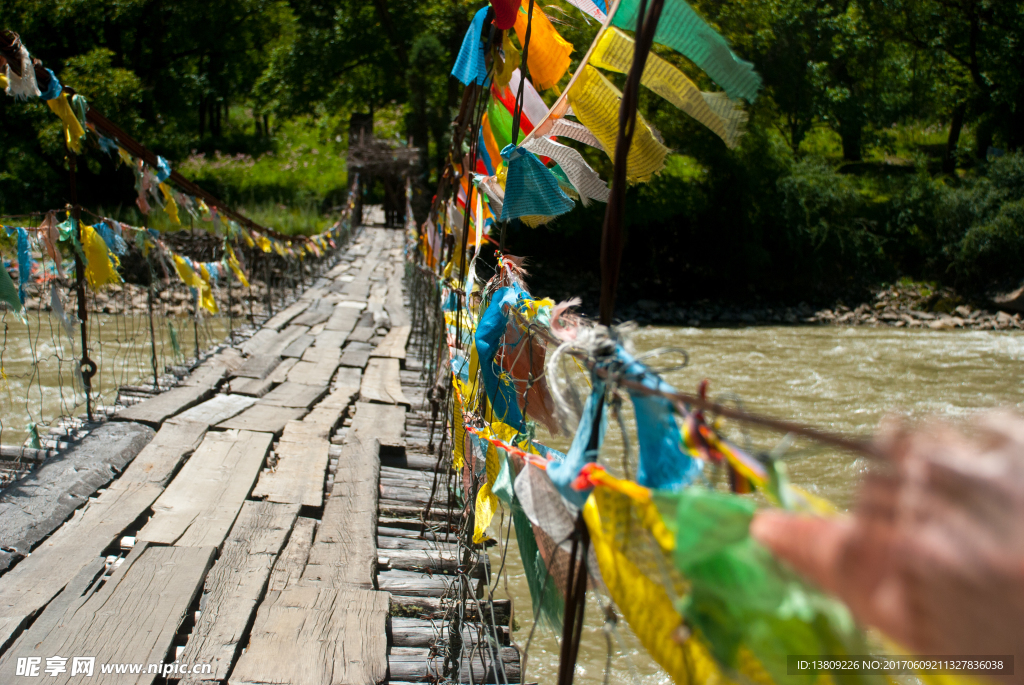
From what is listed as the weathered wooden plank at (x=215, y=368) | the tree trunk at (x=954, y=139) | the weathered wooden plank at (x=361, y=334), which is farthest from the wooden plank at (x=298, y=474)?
the tree trunk at (x=954, y=139)

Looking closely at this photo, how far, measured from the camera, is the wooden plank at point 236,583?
197 centimetres

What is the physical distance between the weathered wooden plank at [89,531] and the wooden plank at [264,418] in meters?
0.37

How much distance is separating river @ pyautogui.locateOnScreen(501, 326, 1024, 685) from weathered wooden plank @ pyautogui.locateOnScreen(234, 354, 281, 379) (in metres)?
2.37

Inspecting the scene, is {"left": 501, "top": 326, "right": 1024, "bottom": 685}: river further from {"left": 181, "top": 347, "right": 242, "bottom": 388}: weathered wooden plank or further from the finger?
the finger

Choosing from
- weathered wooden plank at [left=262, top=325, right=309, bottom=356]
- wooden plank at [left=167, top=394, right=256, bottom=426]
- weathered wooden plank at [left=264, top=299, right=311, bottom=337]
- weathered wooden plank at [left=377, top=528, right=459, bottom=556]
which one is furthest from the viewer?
weathered wooden plank at [left=264, top=299, right=311, bottom=337]

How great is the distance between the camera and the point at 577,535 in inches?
38.4

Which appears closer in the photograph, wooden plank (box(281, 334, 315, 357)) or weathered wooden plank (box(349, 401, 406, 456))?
weathered wooden plank (box(349, 401, 406, 456))

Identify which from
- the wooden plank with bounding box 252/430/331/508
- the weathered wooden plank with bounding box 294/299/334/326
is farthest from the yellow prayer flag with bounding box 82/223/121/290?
the weathered wooden plank with bounding box 294/299/334/326

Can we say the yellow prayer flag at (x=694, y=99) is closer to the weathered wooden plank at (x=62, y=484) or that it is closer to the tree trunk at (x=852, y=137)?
the weathered wooden plank at (x=62, y=484)

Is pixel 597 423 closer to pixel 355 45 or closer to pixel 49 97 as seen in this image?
pixel 49 97

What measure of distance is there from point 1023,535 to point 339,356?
6.07 m

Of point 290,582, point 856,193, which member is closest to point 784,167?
point 856,193

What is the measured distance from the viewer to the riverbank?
16562 millimetres

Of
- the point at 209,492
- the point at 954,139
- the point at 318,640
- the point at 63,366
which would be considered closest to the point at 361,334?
the point at 209,492
